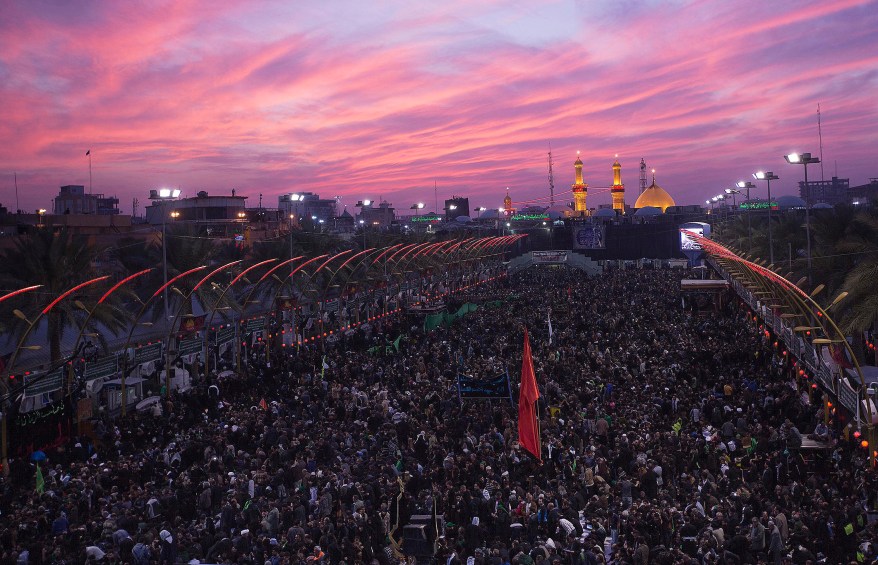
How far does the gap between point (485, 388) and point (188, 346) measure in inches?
442

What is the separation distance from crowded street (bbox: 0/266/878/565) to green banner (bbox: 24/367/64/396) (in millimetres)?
1580

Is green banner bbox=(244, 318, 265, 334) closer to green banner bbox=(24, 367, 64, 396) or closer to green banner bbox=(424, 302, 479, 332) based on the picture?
green banner bbox=(24, 367, 64, 396)

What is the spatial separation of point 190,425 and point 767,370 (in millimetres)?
19675

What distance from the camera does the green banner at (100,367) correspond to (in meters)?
22.1

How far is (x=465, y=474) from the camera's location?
17438 mm

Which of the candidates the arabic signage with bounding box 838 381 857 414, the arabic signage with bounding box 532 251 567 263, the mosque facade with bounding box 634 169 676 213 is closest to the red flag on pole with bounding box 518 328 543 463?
the arabic signage with bounding box 838 381 857 414

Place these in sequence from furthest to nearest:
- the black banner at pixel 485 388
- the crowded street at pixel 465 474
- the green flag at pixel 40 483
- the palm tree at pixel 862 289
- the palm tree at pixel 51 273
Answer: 1. the palm tree at pixel 51 273
2. the black banner at pixel 485 388
3. the palm tree at pixel 862 289
4. the green flag at pixel 40 483
5. the crowded street at pixel 465 474

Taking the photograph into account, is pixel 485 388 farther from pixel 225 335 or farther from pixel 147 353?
pixel 225 335

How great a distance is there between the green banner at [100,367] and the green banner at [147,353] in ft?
4.28

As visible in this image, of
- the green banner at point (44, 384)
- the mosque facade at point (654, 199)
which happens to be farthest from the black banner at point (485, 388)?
the mosque facade at point (654, 199)

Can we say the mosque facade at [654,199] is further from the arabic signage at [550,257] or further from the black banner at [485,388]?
the black banner at [485,388]

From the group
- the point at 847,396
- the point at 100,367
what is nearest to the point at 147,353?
the point at 100,367

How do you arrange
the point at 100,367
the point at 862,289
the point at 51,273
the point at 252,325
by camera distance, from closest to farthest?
the point at 100,367 < the point at 862,289 < the point at 51,273 < the point at 252,325

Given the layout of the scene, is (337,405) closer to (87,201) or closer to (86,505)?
(86,505)
